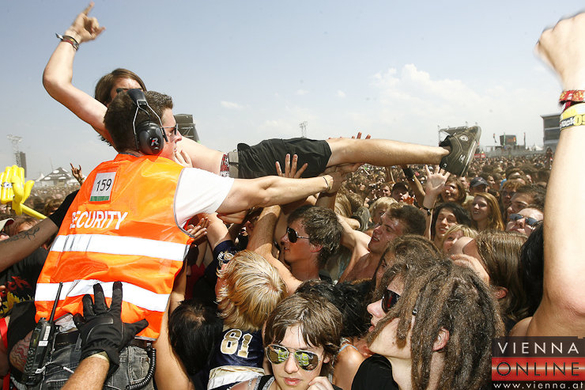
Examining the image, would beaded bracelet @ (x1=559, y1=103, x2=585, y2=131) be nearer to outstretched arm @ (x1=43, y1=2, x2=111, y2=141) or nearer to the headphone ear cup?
the headphone ear cup

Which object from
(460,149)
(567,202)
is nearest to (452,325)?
(567,202)

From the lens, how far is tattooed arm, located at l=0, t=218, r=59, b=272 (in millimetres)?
2641

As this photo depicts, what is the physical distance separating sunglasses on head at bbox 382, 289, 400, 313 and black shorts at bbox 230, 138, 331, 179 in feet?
5.28

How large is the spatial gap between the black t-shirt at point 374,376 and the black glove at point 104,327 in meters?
1.06

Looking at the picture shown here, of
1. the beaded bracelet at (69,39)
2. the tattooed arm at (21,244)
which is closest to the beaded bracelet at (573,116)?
the tattooed arm at (21,244)

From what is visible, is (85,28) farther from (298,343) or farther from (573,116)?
(573,116)

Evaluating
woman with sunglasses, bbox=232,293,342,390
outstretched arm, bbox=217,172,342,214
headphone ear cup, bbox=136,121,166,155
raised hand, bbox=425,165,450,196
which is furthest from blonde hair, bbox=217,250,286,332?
raised hand, bbox=425,165,450,196

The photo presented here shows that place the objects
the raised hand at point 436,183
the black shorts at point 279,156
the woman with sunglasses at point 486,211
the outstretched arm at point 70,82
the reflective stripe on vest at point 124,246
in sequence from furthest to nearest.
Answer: the woman with sunglasses at point 486,211
the raised hand at point 436,183
the black shorts at point 279,156
the outstretched arm at point 70,82
the reflective stripe on vest at point 124,246

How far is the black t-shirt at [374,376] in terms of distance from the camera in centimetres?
189

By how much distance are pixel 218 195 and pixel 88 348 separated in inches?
38.1

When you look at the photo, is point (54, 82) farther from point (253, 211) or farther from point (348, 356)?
point (348, 356)

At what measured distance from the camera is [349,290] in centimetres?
275

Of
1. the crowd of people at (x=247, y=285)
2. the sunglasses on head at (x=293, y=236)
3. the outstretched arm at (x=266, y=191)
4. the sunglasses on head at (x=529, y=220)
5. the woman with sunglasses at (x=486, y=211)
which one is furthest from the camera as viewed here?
the woman with sunglasses at (x=486, y=211)

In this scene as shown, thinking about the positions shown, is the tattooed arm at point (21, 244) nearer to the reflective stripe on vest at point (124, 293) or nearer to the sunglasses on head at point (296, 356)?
the reflective stripe on vest at point (124, 293)
